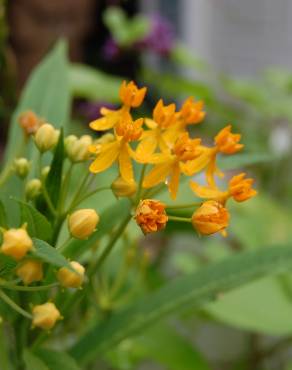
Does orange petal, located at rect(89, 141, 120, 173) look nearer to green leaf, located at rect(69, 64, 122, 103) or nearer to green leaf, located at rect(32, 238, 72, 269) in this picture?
green leaf, located at rect(32, 238, 72, 269)

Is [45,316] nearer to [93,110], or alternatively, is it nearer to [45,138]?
[45,138]

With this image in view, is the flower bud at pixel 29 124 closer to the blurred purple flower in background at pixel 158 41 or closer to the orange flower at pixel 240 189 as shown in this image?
the orange flower at pixel 240 189

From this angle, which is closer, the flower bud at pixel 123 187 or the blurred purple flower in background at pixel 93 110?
the flower bud at pixel 123 187

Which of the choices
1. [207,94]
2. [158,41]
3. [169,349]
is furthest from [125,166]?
[158,41]

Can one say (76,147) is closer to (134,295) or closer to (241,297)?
(134,295)

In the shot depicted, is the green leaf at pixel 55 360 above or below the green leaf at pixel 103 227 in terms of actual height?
below

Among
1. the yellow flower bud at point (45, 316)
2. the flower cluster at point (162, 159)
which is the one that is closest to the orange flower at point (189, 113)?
the flower cluster at point (162, 159)

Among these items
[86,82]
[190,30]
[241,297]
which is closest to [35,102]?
[241,297]
